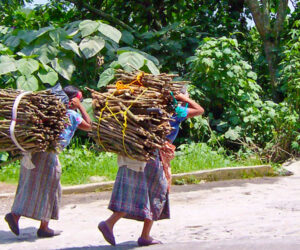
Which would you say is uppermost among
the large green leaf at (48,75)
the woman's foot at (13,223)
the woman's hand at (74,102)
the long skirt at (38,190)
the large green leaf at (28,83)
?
the large green leaf at (48,75)

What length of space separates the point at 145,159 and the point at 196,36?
736 cm

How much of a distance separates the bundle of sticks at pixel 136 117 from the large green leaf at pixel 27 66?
423 centimetres

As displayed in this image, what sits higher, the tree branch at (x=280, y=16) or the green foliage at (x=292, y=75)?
the tree branch at (x=280, y=16)

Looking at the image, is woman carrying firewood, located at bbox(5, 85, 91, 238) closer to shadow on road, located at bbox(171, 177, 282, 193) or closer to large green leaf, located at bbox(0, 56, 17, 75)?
shadow on road, located at bbox(171, 177, 282, 193)

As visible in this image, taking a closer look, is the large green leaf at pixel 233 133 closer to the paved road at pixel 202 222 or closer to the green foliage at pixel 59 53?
the green foliage at pixel 59 53

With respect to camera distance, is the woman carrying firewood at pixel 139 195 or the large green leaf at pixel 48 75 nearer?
the woman carrying firewood at pixel 139 195

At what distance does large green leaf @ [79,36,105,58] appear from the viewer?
10055mm

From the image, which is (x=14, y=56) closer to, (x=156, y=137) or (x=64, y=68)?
(x=64, y=68)

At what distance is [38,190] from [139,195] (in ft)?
3.87

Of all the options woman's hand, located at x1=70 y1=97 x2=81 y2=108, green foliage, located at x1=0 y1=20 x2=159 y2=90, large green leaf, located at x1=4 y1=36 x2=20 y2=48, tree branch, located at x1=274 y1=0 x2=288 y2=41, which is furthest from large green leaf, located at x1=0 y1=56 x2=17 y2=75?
tree branch, located at x1=274 y1=0 x2=288 y2=41

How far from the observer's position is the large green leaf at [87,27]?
1023 cm

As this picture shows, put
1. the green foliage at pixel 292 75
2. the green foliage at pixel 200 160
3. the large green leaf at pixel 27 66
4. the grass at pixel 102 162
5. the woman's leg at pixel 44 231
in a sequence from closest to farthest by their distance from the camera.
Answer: the woman's leg at pixel 44 231
the grass at pixel 102 162
the large green leaf at pixel 27 66
the green foliage at pixel 200 160
the green foliage at pixel 292 75

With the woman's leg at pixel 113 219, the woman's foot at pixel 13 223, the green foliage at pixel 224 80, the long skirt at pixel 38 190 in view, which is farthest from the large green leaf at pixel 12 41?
the woman's leg at pixel 113 219

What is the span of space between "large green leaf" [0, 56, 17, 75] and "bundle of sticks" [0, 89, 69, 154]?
11.6 feet
